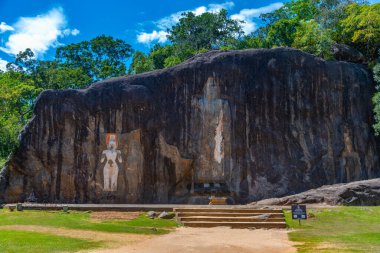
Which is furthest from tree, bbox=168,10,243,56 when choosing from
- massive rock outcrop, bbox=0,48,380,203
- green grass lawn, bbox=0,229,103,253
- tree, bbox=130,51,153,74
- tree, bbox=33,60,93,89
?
green grass lawn, bbox=0,229,103,253

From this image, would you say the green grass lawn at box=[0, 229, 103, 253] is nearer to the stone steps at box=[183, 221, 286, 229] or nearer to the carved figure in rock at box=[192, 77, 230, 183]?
the stone steps at box=[183, 221, 286, 229]

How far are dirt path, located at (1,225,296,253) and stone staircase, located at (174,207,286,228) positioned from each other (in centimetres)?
60

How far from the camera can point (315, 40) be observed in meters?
36.7

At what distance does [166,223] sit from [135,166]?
11097mm

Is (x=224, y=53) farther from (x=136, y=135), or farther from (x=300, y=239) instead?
(x=300, y=239)

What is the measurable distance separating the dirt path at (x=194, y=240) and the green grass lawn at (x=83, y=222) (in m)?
0.69

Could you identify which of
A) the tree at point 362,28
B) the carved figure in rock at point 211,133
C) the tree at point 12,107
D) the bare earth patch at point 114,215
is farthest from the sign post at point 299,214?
the tree at point 362,28

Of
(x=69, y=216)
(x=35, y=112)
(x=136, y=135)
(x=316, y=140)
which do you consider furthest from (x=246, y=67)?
(x=69, y=216)

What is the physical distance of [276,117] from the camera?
98.0ft

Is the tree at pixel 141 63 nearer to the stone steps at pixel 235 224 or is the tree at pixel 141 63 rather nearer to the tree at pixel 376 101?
the tree at pixel 376 101

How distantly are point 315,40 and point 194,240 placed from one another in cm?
2574

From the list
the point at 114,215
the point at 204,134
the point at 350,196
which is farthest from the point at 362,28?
the point at 114,215

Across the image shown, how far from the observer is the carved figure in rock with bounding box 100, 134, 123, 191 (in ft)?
95.7

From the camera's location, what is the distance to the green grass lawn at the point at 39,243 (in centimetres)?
1248
